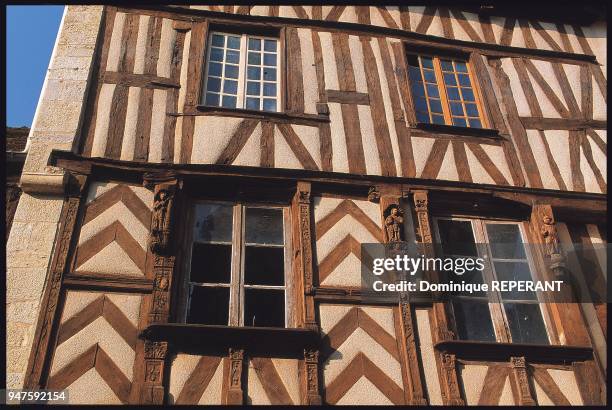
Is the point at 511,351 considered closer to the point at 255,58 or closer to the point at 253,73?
the point at 253,73

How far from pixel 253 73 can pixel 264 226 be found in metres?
2.02

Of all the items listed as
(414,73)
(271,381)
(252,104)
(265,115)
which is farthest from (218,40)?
(271,381)

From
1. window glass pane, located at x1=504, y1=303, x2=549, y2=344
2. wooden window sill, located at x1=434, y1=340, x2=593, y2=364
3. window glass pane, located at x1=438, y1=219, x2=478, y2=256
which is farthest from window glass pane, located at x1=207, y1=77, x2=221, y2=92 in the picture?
window glass pane, located at x1=504, y1=303, x2=549, y2=344

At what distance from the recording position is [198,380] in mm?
4637

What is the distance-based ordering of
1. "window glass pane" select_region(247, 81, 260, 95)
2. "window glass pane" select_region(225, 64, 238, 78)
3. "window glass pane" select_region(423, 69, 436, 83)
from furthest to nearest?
"window glass pane" select_region(423, 69, 436, 83) < "window glass pane" select_region(225, 64, 238, 78) < "window glass pane" select_region(247, 81, 260, 95)

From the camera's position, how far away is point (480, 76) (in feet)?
23.9

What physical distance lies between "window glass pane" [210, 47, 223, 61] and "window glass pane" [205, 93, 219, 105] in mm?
527

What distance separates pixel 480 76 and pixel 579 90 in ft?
4.04

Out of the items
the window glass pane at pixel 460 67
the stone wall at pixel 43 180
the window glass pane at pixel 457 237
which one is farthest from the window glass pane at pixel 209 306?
the window glass pane at pixel 460 67

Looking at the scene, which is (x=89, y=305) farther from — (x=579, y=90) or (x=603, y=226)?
(x=579, y=90)

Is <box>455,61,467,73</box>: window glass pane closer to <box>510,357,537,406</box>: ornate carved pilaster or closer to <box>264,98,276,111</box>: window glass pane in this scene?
<box>264,98,276,111</box>: window glass pane

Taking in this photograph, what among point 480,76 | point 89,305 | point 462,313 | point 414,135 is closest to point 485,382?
point 462,313

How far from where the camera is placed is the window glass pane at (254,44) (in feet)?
23.4

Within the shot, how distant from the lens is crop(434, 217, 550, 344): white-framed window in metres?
5.34
